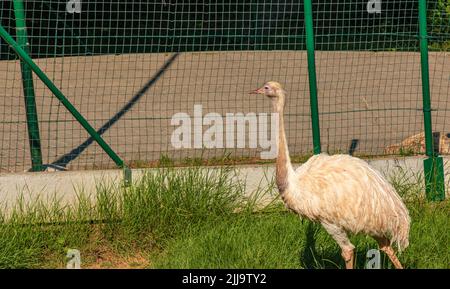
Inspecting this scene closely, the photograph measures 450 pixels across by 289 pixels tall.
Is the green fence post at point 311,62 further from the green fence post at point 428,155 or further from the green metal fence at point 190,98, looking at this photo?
the green fence post at point 428,155

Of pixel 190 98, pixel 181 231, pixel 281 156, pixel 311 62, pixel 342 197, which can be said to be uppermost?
pixel 311 62

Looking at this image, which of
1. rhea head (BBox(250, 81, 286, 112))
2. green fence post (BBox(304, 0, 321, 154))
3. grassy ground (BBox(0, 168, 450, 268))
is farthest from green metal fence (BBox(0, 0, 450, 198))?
rhea head (BBox(250, 81, 286, 112))

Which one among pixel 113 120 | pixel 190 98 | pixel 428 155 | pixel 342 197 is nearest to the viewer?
pixel 342 197

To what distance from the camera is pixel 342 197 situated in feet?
19.8

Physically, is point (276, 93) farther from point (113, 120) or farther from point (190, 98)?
point (190, 98)

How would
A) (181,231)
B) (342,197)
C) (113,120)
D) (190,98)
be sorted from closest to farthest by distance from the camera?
(342,197), (181,231), (113,120), (190,98)

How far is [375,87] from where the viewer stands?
12156 millimetres

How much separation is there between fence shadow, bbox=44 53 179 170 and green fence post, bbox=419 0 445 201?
10.4 feet

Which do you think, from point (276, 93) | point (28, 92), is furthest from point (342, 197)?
point (28, 92)

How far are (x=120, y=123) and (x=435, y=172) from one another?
3.93 metres

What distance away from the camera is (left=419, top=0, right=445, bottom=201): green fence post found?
7.75m

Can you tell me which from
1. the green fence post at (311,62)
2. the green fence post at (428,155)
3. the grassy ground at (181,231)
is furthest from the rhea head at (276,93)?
the green fence post at (428,155)

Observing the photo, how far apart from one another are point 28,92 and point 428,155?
11.1 ft

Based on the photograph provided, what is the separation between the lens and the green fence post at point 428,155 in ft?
25.4
